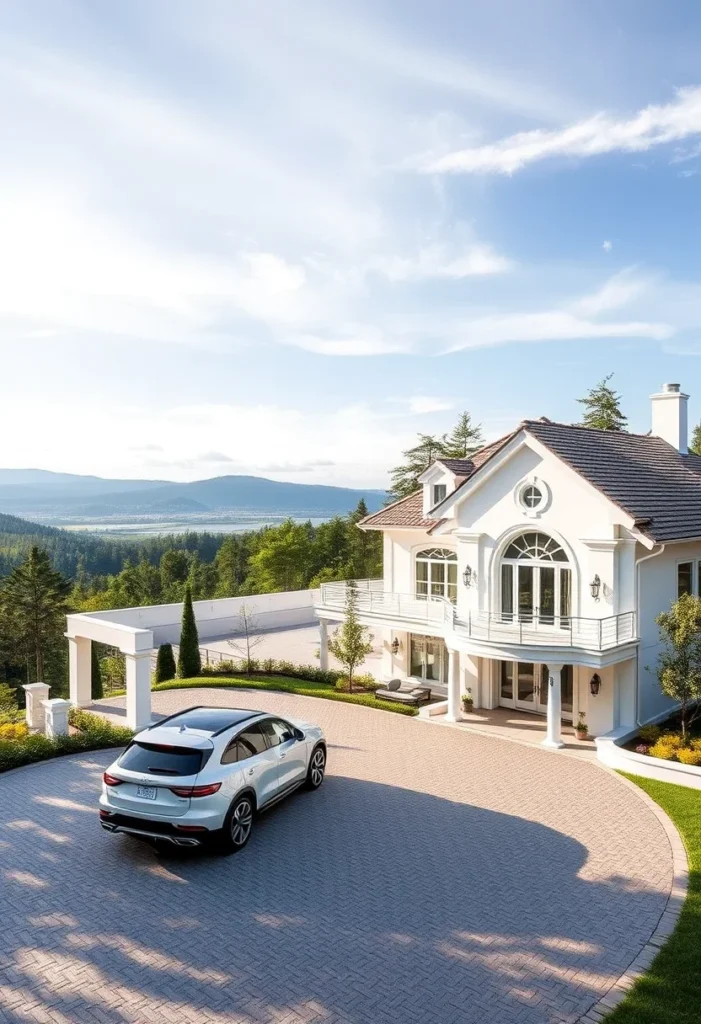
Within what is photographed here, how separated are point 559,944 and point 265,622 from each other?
25988 millimetres

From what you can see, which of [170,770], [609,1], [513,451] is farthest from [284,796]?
[609,1]

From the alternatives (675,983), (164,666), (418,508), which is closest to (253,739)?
(675,983)

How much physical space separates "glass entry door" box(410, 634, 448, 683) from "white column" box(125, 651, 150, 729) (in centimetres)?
847

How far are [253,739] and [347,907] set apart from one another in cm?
292

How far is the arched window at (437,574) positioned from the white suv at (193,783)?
11.1 meters

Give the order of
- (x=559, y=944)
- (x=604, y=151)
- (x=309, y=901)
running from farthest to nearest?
→ (x=604, y=151) → (x=309, y=901) → (x=559, y=944)

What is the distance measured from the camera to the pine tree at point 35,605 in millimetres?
47562

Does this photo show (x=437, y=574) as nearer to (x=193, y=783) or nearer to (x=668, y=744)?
(x=668, y=744)

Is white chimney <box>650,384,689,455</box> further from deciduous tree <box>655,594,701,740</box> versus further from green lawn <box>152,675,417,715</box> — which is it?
green lawn <box>152,675,417,715</box>

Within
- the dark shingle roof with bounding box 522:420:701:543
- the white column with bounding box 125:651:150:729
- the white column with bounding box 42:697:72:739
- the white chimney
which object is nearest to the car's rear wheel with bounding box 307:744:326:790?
the white column with bounding box 125:651:150:729

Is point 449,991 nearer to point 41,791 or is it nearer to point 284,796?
point 284,796

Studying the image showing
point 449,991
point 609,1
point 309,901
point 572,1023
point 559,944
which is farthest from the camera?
point 609,1

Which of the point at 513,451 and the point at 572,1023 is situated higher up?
the point at 513,451

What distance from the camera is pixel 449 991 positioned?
22.6 feet
